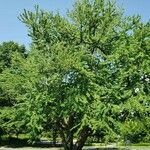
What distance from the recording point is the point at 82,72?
25984 millimetres

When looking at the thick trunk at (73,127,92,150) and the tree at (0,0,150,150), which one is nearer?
the tree at (0,0,150,150)

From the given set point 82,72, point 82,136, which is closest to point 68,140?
point 82,136

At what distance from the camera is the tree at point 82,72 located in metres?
25.5

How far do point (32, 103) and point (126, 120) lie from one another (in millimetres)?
6312

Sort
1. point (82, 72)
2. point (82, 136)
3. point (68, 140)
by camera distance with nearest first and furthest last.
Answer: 1. point (82, 72)
2. point (82, 136)
3. point (68, 140)

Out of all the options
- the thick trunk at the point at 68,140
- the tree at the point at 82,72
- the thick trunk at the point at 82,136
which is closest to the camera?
the tree at the point at 82,72

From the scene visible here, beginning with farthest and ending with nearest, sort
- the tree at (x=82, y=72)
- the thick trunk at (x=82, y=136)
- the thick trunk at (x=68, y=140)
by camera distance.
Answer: the thick trunk at (x=68, y=140), the thick trunk at (x=82, y=136), the tree at (x=82, y=72)

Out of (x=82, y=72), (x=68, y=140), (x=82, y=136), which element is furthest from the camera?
(x=68, y=140)

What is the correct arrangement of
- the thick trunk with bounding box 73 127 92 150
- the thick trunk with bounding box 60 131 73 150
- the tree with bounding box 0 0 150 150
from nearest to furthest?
1. the tree with bounding box 0 0 150 150
2. the thick trunk with bounding box 73 127 92 150
3. the thick trunk with bounding box 60 131 73 150

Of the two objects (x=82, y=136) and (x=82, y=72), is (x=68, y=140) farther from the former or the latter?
(x=82, y=72)

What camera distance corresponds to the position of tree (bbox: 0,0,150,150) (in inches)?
1006

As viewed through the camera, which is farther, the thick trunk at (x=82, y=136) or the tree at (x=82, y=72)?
the thick trunk at (x=82, y=136)

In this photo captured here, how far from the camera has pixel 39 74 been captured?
26.2m

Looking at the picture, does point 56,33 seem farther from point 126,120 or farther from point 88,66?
point 126,120
